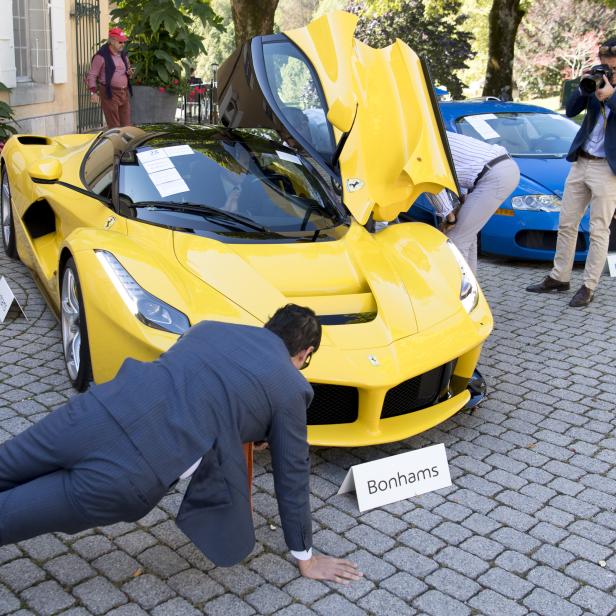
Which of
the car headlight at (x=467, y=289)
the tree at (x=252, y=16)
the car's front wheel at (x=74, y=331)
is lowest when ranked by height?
the car's front wheel at (x=74, y=331)

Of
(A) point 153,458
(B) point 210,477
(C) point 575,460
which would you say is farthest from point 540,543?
(A) point 153,458

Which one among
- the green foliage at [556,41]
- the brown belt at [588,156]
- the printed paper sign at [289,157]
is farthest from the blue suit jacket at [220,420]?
the green foliage at [556,41]

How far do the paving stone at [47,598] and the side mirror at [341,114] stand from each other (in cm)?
305

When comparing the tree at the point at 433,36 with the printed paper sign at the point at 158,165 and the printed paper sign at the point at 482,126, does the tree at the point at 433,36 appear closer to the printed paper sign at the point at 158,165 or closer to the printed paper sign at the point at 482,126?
the printed paper sign at the point at 482,126

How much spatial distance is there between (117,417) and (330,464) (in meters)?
1.68

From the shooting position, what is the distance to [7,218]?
274 inches

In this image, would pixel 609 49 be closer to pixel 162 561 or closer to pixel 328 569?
pixel 328 569

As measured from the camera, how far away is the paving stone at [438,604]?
3133 millimetres

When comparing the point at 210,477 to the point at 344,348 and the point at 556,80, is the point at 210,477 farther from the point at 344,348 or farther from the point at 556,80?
the point at 556,80

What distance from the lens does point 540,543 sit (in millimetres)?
3605

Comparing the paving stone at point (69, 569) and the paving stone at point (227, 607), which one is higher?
the paving stone at point (69, 569)

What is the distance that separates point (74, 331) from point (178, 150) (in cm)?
133

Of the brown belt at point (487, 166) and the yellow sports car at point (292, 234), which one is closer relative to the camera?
the yellow sports car at point (292, 234)

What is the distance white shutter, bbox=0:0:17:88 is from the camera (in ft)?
38.7
